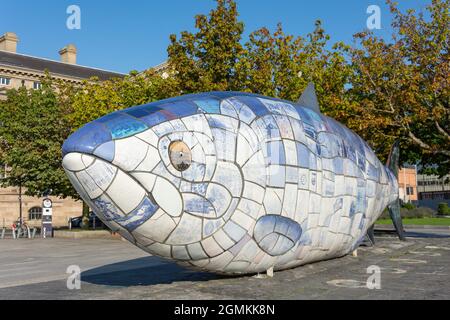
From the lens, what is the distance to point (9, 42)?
6444 cm

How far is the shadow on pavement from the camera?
33.4 feet

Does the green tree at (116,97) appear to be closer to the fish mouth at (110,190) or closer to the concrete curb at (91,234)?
the concrete curb at (91,234)

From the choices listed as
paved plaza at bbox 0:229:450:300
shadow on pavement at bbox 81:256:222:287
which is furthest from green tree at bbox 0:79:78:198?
shadow on pavement at bbox 81:256:222:287

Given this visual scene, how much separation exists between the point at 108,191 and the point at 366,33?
54.5 feet

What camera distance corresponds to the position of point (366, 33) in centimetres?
2075

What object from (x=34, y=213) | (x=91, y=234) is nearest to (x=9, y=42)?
(x=34, y=213)

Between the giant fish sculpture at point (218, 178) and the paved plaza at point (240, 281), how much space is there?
50 cm

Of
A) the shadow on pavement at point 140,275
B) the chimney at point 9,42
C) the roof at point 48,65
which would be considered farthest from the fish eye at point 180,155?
the chimney at point 9,42

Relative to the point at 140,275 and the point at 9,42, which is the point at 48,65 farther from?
the point at 140,275

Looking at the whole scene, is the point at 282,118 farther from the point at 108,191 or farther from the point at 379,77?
the point at 379,77

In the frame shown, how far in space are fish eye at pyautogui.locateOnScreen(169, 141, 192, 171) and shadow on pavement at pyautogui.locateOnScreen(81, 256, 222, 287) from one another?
333cm

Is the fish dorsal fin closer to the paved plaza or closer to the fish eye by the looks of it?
the paved plaza

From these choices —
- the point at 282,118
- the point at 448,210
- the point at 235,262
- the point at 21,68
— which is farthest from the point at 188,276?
the point at 21,68

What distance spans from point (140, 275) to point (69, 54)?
64.1 m
